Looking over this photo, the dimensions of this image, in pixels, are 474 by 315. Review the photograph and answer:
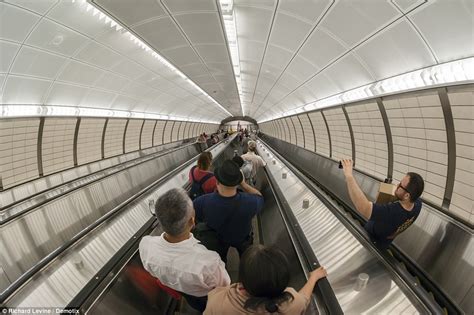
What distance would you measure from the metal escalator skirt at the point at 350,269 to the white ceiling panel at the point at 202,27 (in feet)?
12.6

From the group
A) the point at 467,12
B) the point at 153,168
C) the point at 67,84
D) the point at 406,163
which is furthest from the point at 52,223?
the point at 406,163

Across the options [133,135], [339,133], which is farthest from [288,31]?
[133,135]

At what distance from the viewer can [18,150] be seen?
593 cm

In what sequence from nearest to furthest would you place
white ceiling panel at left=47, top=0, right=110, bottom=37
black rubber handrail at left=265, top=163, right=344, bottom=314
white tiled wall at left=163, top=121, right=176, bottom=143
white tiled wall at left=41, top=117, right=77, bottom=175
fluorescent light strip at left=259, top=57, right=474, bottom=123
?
black rubber handrail at left=265, top=163, right=344, bottom=314 → fluorescent light strip at left=259, top=57, right=474, bottom=123 → white ceiling panel at left=47, top=0, right=110, bottom=37 → white tiled wall at left=41, top=117, right=77, bottom=175 → white tiled wall at left=163, top=121, right=176, bottom=143

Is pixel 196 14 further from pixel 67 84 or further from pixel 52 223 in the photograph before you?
pixel 52 223

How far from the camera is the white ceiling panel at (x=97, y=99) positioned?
6653mm

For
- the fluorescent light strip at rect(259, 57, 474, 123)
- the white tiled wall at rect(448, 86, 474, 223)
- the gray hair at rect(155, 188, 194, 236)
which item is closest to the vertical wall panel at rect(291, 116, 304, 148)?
the fluorescent light strip at rect(259, 57, 474, 123)

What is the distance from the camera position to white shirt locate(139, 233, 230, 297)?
4.68ft

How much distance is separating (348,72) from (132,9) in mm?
4278

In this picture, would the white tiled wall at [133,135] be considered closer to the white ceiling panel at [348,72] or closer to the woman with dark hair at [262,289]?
the white ceiling panel at [348,72]

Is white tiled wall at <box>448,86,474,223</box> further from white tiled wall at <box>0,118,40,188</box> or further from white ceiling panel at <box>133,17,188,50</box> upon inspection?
white tiled wall at <box>0,118,40,188</box>

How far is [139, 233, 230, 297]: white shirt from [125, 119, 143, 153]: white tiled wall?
11.9 meters

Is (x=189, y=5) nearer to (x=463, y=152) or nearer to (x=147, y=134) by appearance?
(x=463, y=152)

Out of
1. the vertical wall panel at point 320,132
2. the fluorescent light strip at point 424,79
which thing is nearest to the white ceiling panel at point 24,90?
the fluorescent light strip at point 424,79
